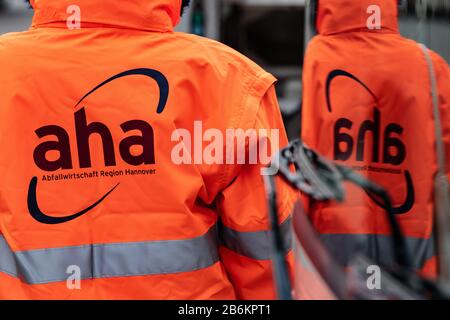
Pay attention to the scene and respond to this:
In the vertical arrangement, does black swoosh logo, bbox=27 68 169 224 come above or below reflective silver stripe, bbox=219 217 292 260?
above

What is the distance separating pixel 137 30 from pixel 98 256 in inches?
20.9

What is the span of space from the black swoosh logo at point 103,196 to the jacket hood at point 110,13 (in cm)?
11

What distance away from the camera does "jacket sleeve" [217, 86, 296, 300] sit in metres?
1.46

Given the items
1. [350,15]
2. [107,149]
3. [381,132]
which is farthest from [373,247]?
[107,149]

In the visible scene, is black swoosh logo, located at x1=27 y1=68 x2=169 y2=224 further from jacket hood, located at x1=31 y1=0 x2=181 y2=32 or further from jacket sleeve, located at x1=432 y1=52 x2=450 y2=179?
jacket sleeve, located at x1=432 y1=52 x2=450 y2=179

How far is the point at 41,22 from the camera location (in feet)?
4.61

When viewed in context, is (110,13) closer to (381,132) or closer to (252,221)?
(252,221)

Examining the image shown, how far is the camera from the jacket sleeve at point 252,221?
1459 millimetres

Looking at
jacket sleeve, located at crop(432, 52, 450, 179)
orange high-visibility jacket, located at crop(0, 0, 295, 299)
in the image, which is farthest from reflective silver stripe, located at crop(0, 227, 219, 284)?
jacket sleeve, located at crop(432, 52, 450, 179)

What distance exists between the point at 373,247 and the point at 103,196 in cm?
69

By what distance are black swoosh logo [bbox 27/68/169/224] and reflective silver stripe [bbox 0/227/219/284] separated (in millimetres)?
72

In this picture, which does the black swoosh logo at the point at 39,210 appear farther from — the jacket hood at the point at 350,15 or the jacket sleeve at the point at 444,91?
the jacket sleeve at the point at 444,91

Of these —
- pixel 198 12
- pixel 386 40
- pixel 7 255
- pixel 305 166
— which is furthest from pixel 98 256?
pixel 198 12
